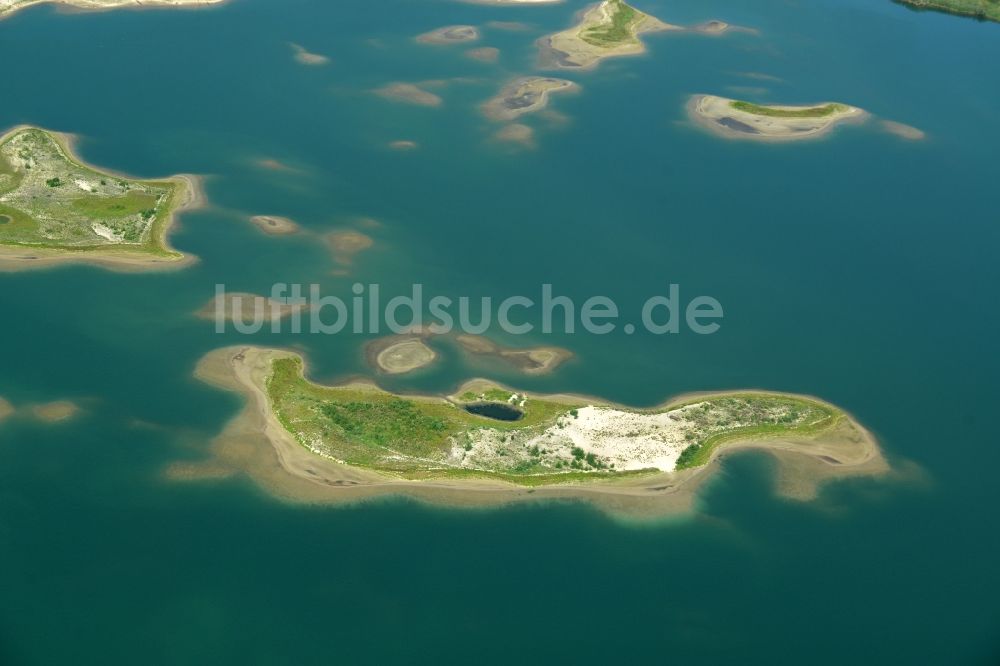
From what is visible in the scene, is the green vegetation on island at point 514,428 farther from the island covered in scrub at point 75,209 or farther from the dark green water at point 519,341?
the island covered in scrub at point 75,209

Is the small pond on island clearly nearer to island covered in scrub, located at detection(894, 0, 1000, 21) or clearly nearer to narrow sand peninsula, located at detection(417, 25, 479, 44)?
narrow sand peninsula, located at detection(417, 25, 479, 44)

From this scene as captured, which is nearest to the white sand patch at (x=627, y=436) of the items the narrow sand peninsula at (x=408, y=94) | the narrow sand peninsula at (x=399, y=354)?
the narrow sand peninsula at (x=399, y=354)

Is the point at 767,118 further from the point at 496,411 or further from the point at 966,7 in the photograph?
the point at 966,7

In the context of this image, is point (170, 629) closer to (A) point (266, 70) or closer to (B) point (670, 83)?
(A) point (266, 70)

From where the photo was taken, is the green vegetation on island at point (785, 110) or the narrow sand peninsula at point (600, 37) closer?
the green vegetation on island at point (785, 110)

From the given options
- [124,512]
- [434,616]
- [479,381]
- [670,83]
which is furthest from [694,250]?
[124,512]

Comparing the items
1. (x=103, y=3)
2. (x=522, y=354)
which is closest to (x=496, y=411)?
(x=522, y=354)
